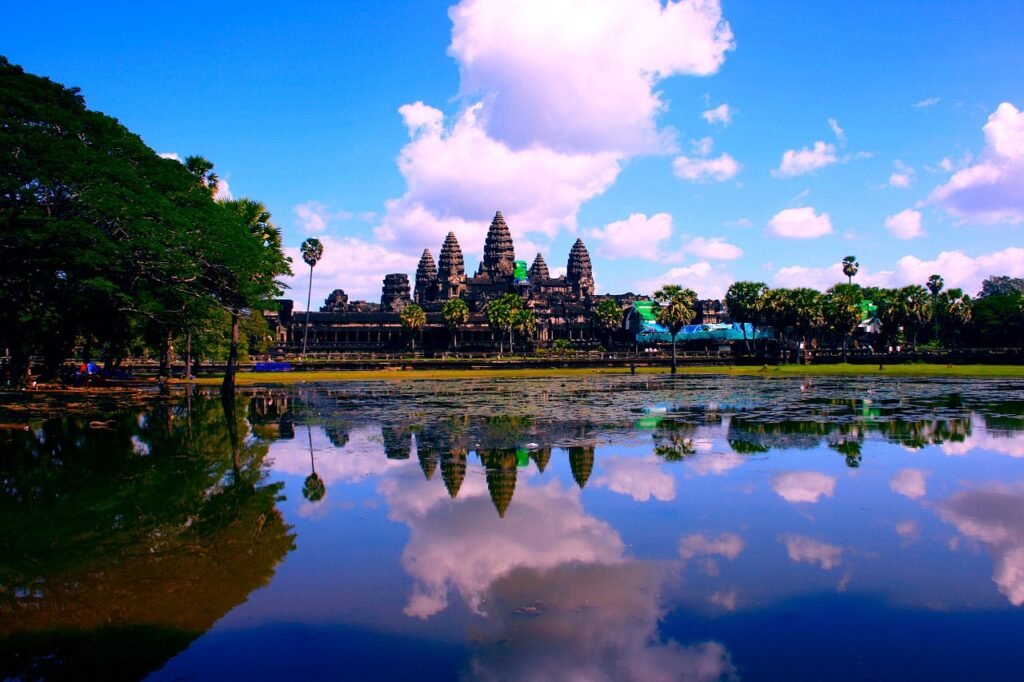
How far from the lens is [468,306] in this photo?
14850 cm

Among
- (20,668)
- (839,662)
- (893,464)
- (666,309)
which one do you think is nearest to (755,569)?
(839,662)

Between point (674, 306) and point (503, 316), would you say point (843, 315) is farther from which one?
point (503, 316)

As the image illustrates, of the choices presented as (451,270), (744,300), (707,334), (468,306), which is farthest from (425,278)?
(744,300)

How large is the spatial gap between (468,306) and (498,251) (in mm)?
24990

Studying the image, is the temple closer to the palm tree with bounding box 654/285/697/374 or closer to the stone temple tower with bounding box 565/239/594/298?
the stone temple tower with bounding box 565/239/594/298

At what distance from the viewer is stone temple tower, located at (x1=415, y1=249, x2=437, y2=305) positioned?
169 m

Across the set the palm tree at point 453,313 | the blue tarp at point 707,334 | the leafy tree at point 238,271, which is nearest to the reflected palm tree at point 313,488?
the leafy tree at point 238,271

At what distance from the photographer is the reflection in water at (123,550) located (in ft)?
24.4

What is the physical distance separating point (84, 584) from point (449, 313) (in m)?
107

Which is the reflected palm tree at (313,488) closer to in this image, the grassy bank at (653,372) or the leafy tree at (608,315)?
the grassy bank at (653,372)

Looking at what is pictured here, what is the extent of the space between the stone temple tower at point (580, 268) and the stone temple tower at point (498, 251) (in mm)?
15841

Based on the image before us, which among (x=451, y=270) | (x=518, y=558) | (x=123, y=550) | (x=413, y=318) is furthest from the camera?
(x=451, y=270)

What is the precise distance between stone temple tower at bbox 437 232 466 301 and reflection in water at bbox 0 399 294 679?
5679 inches

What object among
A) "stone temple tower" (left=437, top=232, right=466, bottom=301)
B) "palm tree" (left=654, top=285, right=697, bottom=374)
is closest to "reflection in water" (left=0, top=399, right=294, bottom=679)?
"palm tree" (left=654, top=285, right=697, bottom=374)
